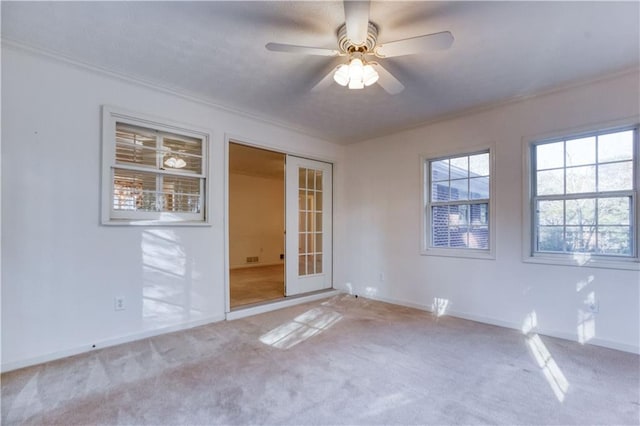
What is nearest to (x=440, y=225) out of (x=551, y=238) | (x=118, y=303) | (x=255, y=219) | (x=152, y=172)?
(x=551, y=238)

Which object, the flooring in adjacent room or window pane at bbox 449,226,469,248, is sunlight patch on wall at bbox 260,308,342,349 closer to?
the flooring in adjacent room

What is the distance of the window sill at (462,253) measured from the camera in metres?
3.53

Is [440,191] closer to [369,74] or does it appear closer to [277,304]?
[369,74]

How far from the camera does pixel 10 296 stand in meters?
2.32

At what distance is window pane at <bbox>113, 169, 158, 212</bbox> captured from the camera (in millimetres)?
2896

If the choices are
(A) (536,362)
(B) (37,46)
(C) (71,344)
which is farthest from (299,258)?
(B) (37,46)

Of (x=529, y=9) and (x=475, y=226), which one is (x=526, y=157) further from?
(x=529, y=9)

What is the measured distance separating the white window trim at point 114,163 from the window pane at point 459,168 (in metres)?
3.05

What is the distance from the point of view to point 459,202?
3865 millimetres

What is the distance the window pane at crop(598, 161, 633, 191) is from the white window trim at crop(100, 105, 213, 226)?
4.04 m

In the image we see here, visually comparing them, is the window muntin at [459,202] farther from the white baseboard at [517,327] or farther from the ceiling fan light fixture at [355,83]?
the ceiling fan light fixture at [355,83]

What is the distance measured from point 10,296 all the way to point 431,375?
3.28 metres

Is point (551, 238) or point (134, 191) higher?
point (134, 191)

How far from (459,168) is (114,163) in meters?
3.89
